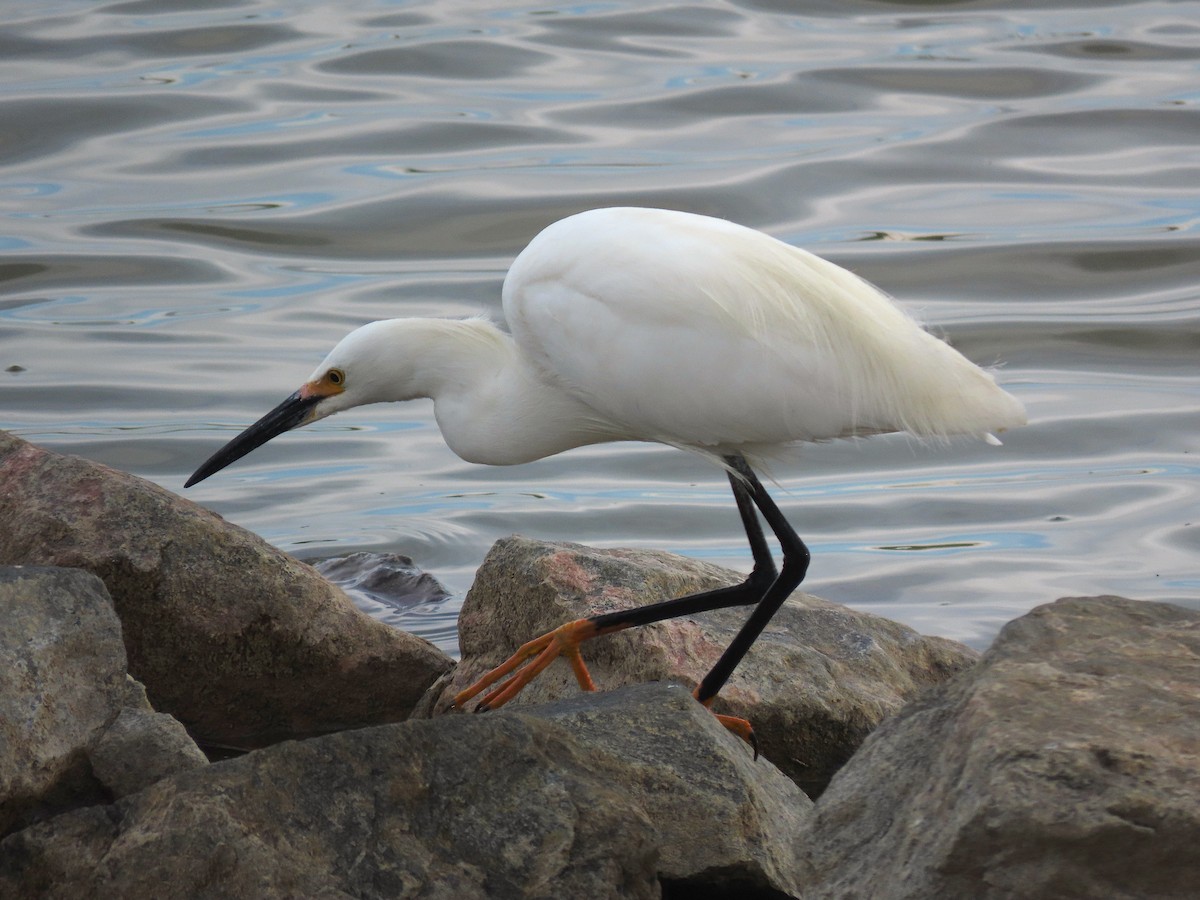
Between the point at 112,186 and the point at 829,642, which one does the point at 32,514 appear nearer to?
the point at 829,642

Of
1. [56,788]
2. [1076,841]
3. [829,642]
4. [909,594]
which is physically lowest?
[909,594]

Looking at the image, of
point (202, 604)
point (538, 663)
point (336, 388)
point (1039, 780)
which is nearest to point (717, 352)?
point (538, 663)

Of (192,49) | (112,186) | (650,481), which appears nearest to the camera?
(650,481)

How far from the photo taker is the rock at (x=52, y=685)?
2643 millimetres

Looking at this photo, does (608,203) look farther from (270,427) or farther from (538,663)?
(538,663)

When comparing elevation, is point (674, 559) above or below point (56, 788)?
below

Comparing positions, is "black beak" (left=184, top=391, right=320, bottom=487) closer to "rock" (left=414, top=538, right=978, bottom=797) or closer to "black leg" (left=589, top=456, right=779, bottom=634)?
"rock" (left=414, top=538, right=978, bottom=797)

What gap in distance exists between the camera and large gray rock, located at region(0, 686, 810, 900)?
2428 millimetres

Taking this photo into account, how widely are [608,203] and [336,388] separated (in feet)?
21.5

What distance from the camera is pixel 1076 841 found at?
2.13 metres

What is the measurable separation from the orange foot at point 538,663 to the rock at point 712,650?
0.07 meters

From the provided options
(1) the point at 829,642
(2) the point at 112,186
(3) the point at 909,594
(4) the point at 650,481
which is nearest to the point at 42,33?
(2) the point at 112,186

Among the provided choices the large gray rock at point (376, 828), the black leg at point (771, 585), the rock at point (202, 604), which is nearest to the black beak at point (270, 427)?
the rock at point (202, 604)

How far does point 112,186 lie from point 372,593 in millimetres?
6860
